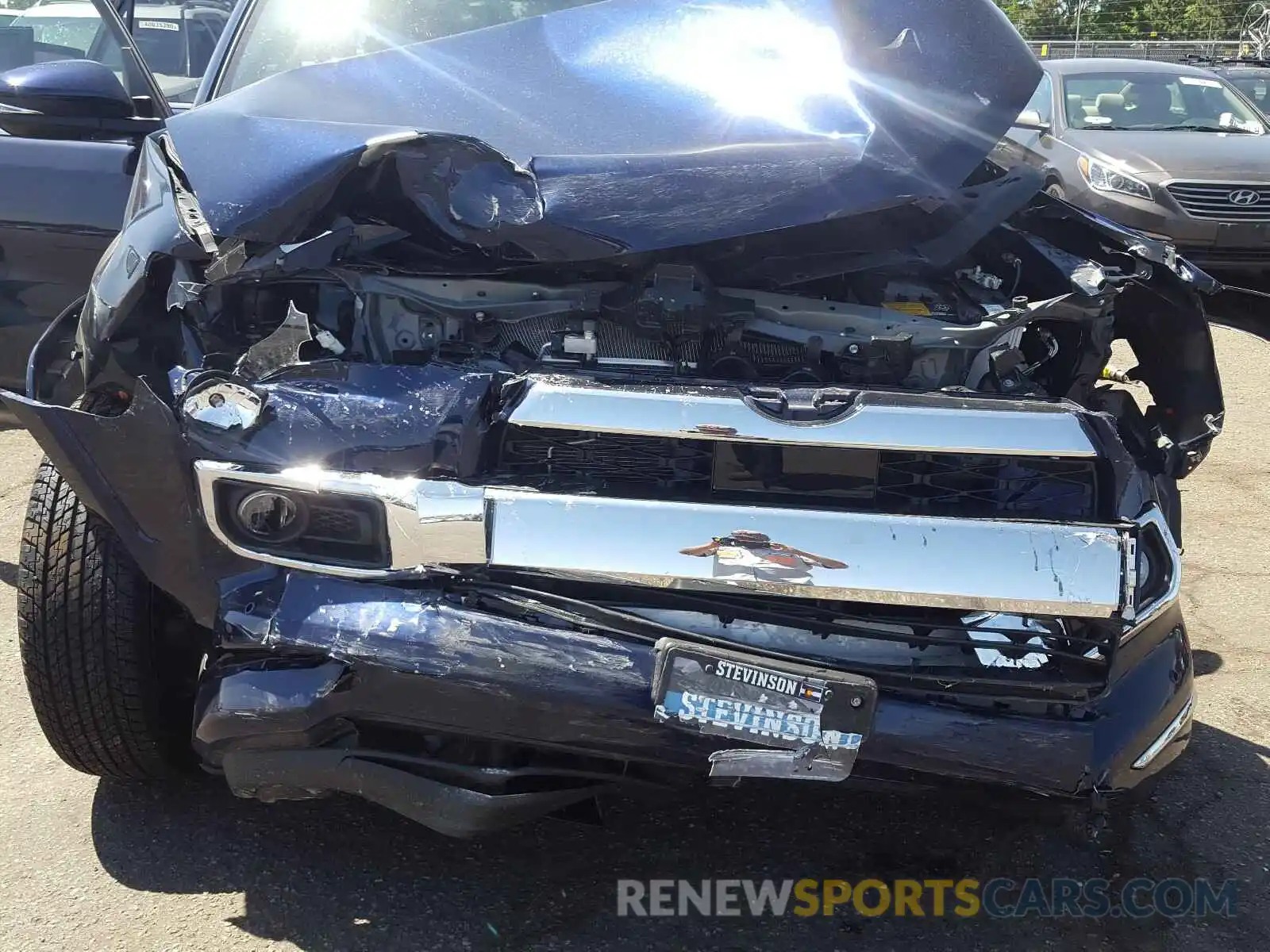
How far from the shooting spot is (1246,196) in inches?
339

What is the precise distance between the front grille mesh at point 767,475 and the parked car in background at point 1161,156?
21.1 feet

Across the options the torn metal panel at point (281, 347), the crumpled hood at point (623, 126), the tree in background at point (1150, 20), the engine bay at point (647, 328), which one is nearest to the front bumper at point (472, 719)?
the torn metal panel at point (281, 347)

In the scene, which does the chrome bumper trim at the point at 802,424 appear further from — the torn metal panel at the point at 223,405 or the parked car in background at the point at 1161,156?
the parked car in background at the point at 1161,156

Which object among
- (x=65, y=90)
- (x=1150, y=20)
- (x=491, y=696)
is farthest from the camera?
(x=1150, y=20)

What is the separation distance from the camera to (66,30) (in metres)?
4.16

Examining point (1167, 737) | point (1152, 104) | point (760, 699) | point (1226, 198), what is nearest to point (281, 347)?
point (760, 699)

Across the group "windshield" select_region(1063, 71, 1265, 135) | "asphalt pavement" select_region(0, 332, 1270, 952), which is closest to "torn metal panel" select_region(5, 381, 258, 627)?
"asphalt pavement" select_region(0, 332, 1270, 952)

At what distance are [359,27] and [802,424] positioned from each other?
6.83 feet

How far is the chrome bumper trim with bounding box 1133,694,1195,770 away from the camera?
2215 millimetres

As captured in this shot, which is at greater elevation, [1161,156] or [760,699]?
[760,699]

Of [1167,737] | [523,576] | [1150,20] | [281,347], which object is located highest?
[281,347]

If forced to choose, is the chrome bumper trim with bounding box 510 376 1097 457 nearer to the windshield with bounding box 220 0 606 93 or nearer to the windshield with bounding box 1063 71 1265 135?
the windshield with bounding box 220 0 606 93

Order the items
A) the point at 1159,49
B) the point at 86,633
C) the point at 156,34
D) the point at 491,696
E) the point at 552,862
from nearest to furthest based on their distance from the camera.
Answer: the point at 491,696
the point at 86,633
the point at 552,862
the point at 156,34
the point at 1159,49

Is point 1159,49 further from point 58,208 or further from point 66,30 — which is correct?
point 58,208
